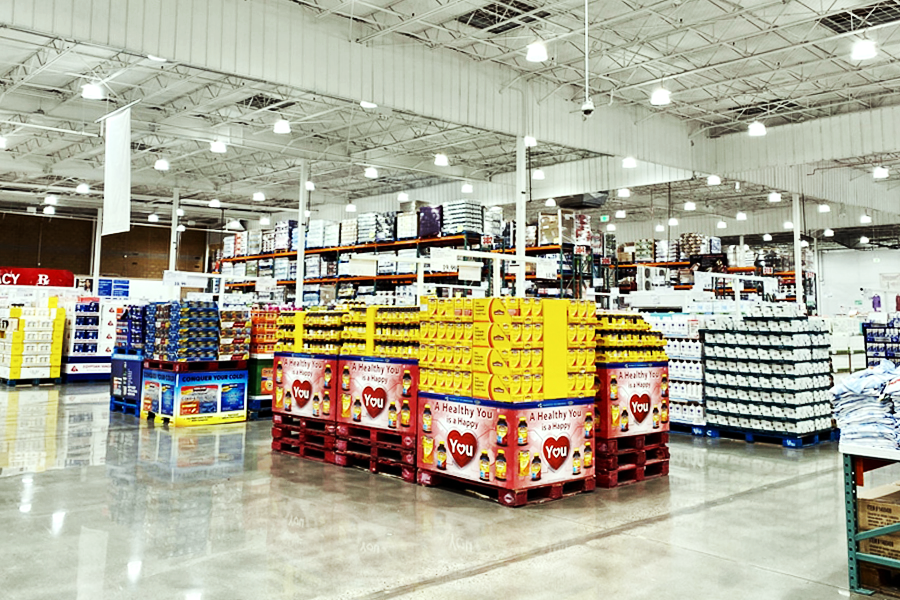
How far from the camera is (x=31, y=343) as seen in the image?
1686cm

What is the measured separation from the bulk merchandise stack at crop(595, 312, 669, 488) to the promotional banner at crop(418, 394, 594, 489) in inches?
13.9

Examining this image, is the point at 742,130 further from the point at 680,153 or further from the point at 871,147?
the point at 871,147

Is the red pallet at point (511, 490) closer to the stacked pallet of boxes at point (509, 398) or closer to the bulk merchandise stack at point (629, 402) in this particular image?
the stacked pallet of boxes at point (509, 398)

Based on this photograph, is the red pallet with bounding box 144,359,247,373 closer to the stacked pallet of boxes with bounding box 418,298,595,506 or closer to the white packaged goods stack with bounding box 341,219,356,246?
the stacked pallet of boxes with bounding box 418,298,595,506

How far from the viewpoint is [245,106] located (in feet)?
56.6

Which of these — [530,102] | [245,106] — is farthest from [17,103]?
[530,102]

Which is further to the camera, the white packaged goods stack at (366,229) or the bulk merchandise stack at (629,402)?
the white packaged goods stack at (366,229)

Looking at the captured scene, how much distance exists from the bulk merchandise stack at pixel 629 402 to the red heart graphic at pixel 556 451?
0.74m

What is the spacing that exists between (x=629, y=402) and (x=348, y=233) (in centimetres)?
1075

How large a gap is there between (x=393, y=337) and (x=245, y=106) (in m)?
12.0

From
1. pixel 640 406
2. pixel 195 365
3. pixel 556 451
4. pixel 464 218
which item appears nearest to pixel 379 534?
pixel 556 451

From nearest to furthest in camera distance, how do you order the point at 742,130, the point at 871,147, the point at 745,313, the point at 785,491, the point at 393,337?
1. the point at 785,491
2. the point at 393,337
3. the point at 745,313
4. the point at 871,147
5. the point at 742,130

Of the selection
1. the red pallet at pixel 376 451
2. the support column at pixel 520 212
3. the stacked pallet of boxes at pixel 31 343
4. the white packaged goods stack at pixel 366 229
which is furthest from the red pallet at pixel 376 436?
the stacked pallet of boxes at pixel 31 343

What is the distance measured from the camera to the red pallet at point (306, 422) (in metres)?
8.04
